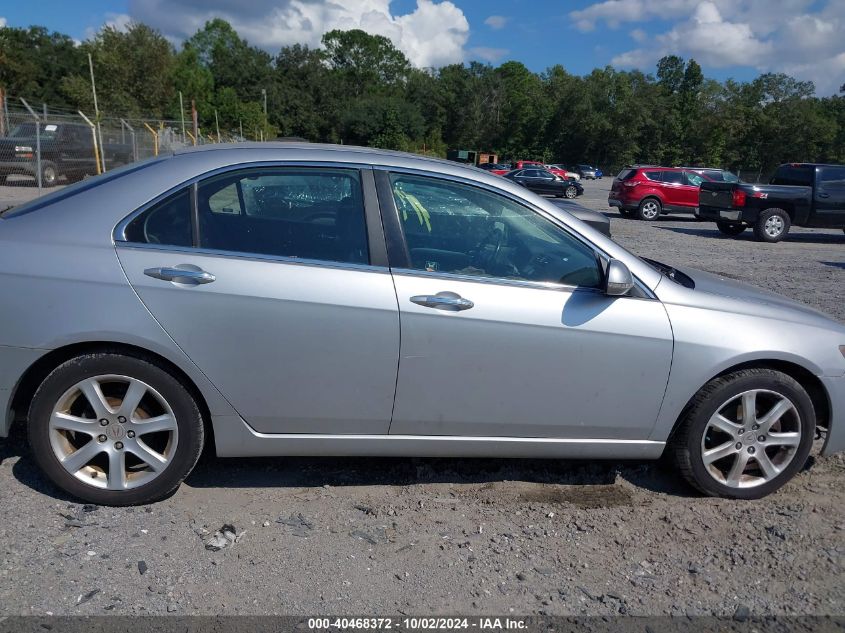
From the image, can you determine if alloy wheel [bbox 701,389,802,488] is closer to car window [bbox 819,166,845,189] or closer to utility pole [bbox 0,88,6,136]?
car window [bbox 819,166,845,189]

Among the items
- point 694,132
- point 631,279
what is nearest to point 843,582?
point 631,279

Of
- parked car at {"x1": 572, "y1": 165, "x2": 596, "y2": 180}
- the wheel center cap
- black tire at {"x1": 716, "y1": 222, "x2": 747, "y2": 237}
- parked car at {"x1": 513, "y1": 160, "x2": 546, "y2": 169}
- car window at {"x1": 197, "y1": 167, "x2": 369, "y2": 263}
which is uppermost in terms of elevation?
car window at {"x1": 197, "y1": 167, "x2": 369, "y2": 263}

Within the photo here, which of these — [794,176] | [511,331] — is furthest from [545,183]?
[511,331]

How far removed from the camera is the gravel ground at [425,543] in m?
2.80

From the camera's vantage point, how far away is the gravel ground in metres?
2.80

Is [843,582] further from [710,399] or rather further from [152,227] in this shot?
[152,227]

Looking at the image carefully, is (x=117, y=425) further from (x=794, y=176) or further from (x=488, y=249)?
(x=794, y=176)

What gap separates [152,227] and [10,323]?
0.73 m

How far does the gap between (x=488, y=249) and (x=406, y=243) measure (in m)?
0.43

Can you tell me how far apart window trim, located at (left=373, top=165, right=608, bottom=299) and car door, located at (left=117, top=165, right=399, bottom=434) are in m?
0.06

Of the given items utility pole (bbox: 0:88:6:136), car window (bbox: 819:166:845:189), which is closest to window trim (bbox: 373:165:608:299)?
car window (bbox: 819:166:845:189)

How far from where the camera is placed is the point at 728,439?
361 cm

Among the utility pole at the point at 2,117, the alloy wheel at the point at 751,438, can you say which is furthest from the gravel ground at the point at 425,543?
the utility pole at the point at 2,117

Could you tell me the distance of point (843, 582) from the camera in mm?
3016
